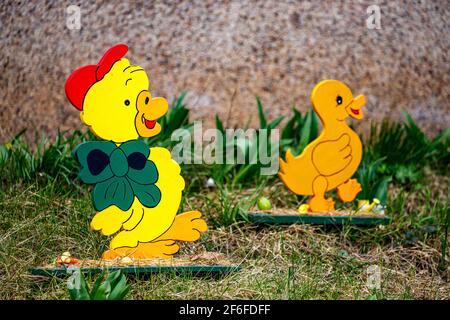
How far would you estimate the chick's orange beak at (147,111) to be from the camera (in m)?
3.72

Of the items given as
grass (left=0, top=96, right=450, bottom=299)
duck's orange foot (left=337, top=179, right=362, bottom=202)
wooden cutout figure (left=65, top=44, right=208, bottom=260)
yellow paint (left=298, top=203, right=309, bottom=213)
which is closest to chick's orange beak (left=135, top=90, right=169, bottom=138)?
wooden cutout figure (left=65, top=44, right=208, bottom=260)

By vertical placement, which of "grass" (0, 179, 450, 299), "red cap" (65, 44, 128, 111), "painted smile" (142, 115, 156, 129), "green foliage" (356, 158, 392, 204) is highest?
"red cap" (65, 44, 128, 111)

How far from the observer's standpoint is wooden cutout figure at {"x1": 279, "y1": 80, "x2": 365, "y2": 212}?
4266 mm

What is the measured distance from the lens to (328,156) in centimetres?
432

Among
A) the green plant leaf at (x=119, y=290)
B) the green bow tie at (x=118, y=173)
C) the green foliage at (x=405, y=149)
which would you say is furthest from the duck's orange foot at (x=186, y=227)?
the green foliage at (x=405, y=149)

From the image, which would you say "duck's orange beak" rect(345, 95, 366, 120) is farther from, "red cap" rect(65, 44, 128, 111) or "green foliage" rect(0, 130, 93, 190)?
"green foliage" rect(0, 130, 93, 190)

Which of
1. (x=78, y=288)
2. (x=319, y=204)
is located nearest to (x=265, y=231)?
(x=319, y=204)

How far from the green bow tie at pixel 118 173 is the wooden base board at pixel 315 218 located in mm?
702

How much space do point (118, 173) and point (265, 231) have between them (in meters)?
0.97

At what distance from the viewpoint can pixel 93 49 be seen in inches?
198

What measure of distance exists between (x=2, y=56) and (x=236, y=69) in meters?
1.52

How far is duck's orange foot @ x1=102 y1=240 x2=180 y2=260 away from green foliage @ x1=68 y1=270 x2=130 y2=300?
1.18 ft

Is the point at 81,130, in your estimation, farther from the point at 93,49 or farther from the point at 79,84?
the point at 79,84
